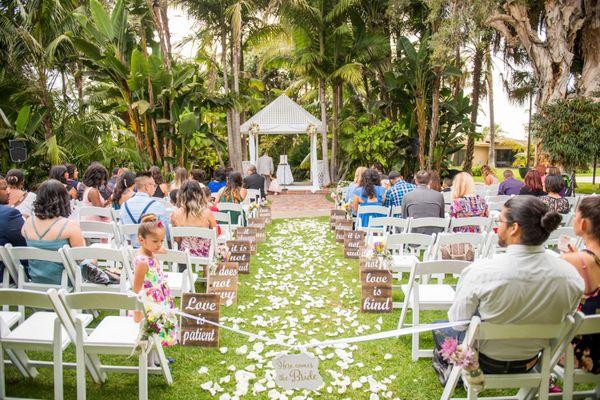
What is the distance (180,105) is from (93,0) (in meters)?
3.45

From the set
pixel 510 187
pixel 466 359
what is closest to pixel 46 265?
pixel 466 359

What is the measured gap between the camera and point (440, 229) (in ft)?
22.6

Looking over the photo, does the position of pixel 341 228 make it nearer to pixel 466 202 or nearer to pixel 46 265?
pixel 466 202

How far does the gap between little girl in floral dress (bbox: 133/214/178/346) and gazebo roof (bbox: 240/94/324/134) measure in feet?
49.8

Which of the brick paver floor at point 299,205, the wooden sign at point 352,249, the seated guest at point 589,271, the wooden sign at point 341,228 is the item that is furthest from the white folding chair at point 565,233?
the brick paver floor at point 299,205

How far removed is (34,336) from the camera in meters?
3.37

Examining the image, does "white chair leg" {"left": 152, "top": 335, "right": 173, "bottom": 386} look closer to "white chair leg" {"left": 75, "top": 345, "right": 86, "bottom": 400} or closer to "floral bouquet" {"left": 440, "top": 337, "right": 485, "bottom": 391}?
"white chair leg" {"left": 75, "top": 345, "right": 86, "bottom": 400}

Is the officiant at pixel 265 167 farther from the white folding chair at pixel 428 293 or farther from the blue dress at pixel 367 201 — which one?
the white folding chair at pixel 428 293

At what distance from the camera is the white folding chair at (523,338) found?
2.78 m

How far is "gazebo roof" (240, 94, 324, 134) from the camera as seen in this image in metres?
18.7

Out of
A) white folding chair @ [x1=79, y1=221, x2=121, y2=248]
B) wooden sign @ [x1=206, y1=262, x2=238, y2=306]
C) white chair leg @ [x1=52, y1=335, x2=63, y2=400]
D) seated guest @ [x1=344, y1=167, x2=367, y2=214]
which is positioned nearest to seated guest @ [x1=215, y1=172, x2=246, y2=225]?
seated guest @ [x1=344, y1=167, x2=367, y2=214]

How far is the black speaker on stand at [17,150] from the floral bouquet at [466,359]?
39.0 ft

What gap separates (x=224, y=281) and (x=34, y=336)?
2.43 meters

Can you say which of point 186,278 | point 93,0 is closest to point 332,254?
point 186,278
